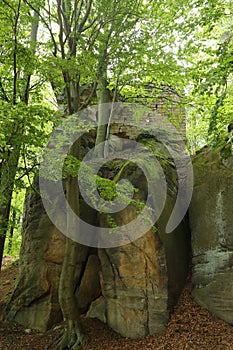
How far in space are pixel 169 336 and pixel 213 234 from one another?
198cm

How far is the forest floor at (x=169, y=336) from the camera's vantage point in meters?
4.51

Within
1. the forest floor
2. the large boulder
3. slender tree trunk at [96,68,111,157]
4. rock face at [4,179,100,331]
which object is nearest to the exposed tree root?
the forest floor

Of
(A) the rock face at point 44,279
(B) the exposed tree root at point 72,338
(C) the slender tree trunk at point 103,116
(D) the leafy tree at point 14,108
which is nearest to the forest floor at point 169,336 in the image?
(B) the exposed tree root at point 72,338

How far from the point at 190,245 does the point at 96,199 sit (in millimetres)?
2237

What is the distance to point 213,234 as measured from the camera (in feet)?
18.2

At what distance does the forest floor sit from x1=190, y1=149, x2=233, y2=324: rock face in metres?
0.24

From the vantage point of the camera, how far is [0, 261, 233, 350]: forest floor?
451 cm

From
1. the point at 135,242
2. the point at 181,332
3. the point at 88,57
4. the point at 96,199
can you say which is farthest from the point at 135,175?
the point at 181,332

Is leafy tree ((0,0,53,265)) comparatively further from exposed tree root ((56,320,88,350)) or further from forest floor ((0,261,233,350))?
exposed tree root ((56,320,88,350))

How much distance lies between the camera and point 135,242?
5.49 m

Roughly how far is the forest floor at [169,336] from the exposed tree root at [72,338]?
14 cm

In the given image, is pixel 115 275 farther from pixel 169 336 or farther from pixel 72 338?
pixel 169 336

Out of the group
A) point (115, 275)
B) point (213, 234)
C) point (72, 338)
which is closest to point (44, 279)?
point (72, 338)

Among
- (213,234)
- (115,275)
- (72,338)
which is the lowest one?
(72,338)
